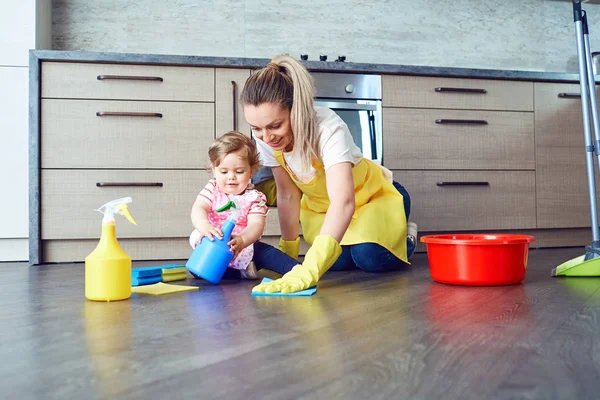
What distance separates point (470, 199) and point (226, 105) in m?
1.20

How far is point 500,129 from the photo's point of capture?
2744 mm

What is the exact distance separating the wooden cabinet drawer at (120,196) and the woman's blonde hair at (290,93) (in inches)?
39.8

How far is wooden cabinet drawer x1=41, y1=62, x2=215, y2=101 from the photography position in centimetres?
236

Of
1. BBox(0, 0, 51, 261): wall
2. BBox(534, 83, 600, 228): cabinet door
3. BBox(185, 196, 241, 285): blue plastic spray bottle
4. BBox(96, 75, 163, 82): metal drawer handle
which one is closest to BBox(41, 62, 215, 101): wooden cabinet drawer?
BBox(96, 75, 163, 82): metal drawer handle

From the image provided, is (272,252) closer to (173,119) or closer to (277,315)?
(277,315)

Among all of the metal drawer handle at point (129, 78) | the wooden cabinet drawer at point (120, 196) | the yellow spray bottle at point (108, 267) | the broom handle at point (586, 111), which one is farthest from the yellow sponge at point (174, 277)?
the broom handle at point (586, 111)

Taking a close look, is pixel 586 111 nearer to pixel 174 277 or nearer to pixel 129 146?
pixel 174 277

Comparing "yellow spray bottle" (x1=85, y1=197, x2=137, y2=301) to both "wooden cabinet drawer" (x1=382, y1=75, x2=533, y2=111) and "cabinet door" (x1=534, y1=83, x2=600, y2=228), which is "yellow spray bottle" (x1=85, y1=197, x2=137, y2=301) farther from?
"cabinet door" (x1=534, y1=83, x2=600, y2=228)

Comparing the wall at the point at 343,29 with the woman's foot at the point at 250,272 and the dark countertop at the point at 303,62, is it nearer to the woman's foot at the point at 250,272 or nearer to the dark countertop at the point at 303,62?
the dark countertop at the point at 303,62

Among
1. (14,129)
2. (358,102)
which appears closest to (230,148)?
(358,102)

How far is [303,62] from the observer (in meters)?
2.50

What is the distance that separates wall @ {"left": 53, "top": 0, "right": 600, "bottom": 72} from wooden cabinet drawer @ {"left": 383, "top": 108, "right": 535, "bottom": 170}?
2.23 feet

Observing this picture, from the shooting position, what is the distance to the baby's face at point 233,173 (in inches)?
66.2

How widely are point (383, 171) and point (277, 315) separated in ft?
3.58
